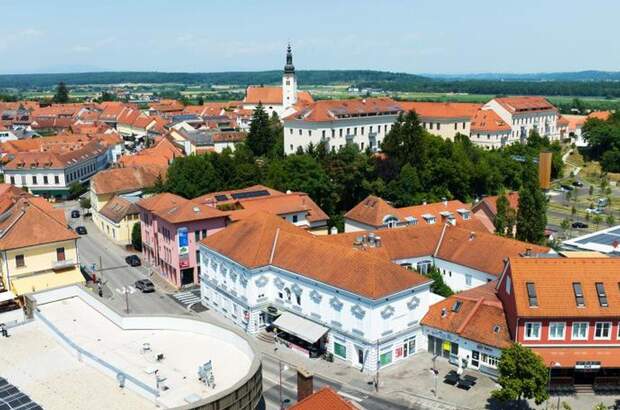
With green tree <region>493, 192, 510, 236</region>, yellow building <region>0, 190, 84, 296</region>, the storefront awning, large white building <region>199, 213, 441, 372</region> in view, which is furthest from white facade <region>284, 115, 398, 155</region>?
yellow building <region>0, 190, 84, 296</region>

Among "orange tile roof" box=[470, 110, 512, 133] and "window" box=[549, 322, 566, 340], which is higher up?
"orange tile roof" box=[470, 110, 512, 133]

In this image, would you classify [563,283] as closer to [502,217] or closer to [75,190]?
[502,217]

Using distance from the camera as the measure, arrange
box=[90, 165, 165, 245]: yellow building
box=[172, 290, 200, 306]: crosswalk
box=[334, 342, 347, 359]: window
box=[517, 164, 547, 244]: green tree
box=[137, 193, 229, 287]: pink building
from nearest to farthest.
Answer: box=[334, 342, 347, 359]: window
box=[172, 290, 200, 306]: crosswalk
box=[137, 193, 229, 287]: pink building
box=[517, 164, 547, 244]: green tree
box=[90, 165, 165, 245]: yellow building

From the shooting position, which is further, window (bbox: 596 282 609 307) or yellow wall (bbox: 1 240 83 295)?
yellow wall (bbox: 1 240 83 295)

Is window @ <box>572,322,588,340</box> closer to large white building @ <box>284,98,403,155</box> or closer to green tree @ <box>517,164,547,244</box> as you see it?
green tree @ <box>517,164,547,244</box>

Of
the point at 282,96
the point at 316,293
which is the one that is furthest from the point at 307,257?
the point at 282,96

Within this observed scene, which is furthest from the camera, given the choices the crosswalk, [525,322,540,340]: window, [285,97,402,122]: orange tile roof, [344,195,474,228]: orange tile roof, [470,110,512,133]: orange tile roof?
[470,110,512,133]: orange tile roof

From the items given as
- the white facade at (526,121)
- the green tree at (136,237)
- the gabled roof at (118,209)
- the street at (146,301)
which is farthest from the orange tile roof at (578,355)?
the white facade at (526,121)
